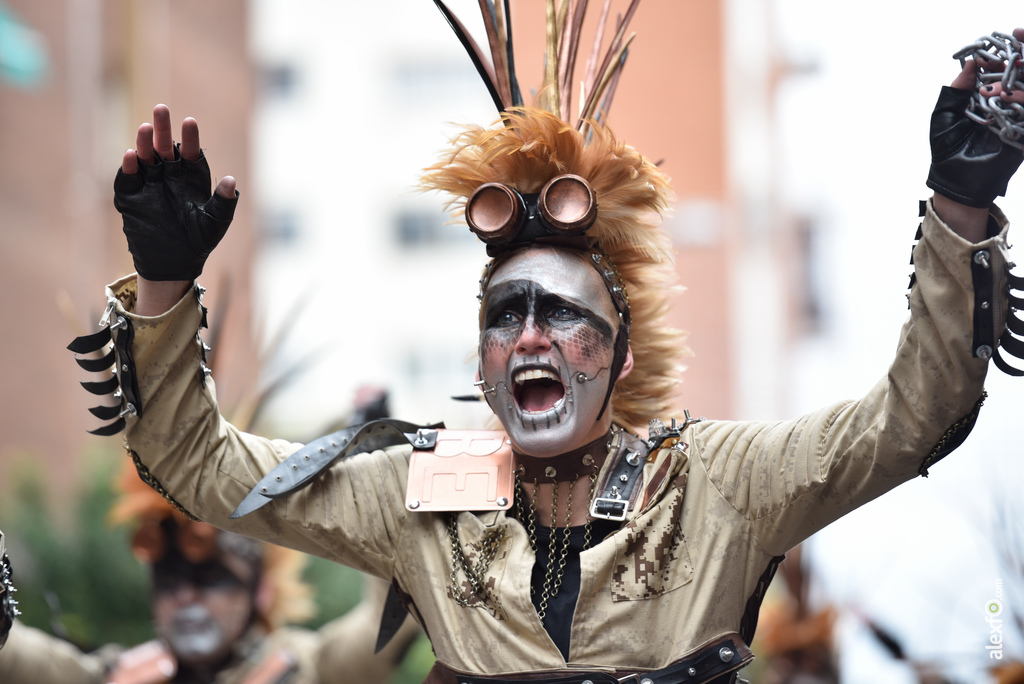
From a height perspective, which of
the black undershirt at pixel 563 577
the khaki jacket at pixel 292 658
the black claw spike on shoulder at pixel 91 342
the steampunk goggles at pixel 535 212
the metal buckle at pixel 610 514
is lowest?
the khaki jacket at pixel 292 658

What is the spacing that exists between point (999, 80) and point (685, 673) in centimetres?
164

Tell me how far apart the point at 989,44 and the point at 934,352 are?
73cm

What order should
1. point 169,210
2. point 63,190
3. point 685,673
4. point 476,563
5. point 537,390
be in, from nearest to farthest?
point 685,673 < point 169,210 < point 476,563 < point 537,390 < point 63,190

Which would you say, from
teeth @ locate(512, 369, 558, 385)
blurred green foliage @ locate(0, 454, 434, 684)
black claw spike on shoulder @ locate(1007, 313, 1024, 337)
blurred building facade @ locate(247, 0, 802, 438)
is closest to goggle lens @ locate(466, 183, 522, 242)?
teeth @ locate(512, 369, 558, 385)

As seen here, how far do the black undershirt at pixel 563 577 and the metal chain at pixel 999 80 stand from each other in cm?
140

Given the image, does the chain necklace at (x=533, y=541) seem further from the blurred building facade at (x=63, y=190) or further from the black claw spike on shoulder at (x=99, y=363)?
the blurred building facade at (x=63, y=190)

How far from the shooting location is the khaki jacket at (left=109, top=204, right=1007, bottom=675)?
2914 millimetres

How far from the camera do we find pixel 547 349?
335 cm

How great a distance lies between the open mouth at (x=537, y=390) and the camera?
3.34 meters

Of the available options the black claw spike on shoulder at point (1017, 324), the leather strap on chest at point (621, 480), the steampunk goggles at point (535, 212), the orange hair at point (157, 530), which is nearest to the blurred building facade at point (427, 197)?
the orange hair at point (157, 530)

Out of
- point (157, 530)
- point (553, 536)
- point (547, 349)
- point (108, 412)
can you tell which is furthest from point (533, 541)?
point (157, 530)

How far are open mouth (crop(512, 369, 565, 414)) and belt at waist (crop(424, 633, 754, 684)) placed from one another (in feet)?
2.35

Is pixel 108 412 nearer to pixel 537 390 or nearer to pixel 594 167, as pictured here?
pixel 537 390

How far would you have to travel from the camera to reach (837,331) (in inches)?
780
